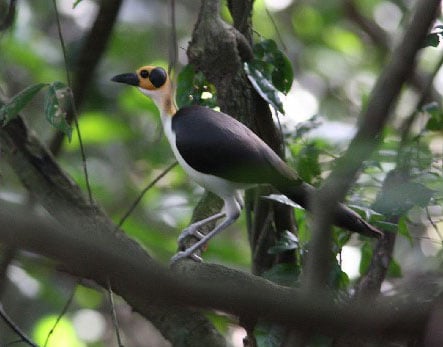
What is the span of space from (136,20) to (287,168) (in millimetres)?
3012

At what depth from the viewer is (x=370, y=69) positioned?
19.3 ft

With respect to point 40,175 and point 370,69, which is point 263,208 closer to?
point 40,175

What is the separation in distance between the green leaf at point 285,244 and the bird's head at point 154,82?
2.02 ft

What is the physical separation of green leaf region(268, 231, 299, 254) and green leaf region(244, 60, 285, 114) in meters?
0.41

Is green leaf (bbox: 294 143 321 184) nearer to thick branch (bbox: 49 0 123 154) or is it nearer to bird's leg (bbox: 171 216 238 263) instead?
bird's leg (bbox: 171 216 238 263)

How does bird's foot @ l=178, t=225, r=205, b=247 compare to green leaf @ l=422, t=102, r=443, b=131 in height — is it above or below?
below

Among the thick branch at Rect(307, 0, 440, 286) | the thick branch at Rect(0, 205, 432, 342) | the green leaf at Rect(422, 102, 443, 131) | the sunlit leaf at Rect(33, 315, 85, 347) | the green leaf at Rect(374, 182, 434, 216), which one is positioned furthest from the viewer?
the sunlit leaf at Rect(33, 315, 85, 347)

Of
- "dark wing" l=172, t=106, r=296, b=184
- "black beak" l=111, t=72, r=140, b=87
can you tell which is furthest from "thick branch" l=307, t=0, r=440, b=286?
"black beak" l=111, t=72, r=140, b=87

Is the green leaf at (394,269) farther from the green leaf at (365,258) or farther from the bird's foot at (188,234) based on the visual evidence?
the bird's foot at (188,234)

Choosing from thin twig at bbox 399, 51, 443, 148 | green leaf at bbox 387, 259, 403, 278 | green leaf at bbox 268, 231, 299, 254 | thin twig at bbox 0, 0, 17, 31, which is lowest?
green leaf at bbox 387, 259, 403, 278

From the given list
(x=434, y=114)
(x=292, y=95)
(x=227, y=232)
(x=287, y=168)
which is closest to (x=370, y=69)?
(x=292, y=95)

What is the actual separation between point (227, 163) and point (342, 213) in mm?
413

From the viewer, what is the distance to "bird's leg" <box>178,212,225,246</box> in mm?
2684

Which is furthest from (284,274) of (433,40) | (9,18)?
(9,18)
